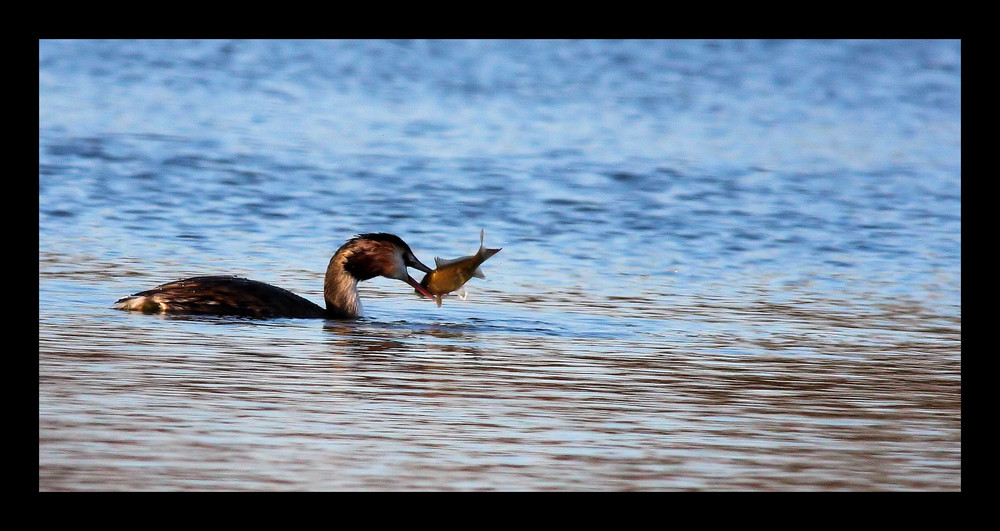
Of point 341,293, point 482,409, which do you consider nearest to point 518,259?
point 341,293

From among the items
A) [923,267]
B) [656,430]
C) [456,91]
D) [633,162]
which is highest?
[456,91]

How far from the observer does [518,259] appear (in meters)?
12.0

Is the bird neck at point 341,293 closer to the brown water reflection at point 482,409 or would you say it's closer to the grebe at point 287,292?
the grebe at point 287,292

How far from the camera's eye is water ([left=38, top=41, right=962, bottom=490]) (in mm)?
6164

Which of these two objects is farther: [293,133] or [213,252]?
[293,133]

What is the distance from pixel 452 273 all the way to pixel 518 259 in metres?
2.13

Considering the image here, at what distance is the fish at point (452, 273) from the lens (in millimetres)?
9875

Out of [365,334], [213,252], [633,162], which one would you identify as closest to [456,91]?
[633,162]

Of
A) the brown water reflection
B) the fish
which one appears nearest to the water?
the brown water reflection

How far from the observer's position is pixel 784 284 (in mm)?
11242

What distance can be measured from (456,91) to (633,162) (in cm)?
483

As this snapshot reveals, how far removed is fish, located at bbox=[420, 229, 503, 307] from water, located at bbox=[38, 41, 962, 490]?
0.54 ft

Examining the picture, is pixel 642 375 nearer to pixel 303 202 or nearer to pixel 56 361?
pixel 56 361

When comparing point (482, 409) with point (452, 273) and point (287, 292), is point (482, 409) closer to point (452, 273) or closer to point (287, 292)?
point (287, 292)
